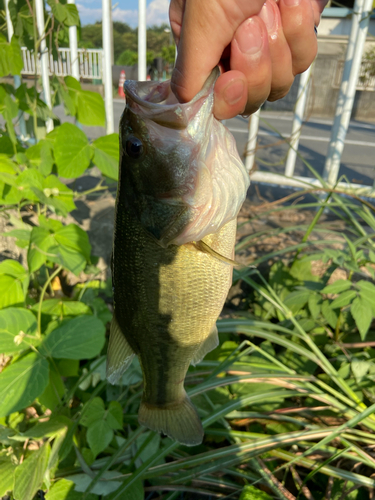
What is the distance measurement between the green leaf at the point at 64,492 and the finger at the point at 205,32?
5.00 feet

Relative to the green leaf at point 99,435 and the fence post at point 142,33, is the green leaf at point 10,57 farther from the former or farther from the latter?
the green leaf at point 99,435

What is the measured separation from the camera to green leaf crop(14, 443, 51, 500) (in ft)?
4.26

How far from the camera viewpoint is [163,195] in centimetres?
107

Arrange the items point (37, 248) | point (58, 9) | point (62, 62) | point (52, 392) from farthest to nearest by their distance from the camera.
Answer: point (62, 62)
point (58, 9)
point (37, 248)
point (52, 392)

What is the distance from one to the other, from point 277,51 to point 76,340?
50.2 inches

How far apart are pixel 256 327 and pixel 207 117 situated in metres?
1.17

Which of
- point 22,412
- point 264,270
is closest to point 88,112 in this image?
point 264,270

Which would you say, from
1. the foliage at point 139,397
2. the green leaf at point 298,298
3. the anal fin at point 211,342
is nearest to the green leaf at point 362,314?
the foliage at point 139,397

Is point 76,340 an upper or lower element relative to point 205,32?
lower

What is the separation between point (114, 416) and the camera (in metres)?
1.57

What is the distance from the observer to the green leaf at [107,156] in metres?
2.08

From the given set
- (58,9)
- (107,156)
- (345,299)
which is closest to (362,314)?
(345,299)

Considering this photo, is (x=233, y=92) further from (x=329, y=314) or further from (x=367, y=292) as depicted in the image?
(x=329, y=314)

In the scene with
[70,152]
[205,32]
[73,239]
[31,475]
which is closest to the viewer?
[205,32]
